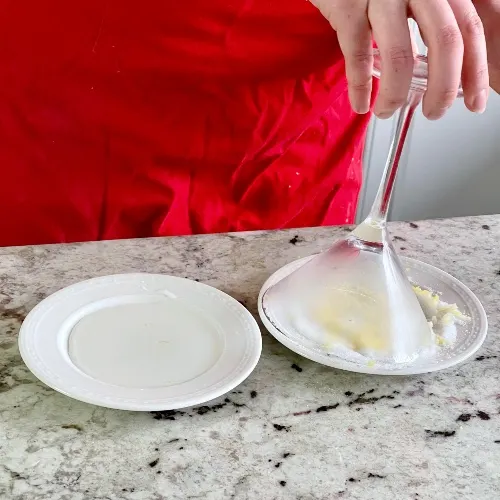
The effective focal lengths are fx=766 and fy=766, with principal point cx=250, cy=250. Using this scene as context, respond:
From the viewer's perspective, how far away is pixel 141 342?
57cm

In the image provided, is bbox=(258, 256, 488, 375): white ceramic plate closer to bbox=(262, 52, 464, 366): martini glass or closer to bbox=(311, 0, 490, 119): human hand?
bbox=(262, 52, 464, 366): martini glass

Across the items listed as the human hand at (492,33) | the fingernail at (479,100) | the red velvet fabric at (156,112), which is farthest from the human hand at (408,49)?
the red velvet fabric at (156,112)

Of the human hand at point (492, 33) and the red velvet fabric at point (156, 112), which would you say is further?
the red velvet fabric at point (156, 112)

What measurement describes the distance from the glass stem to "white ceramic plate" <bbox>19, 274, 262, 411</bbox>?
0.14 m

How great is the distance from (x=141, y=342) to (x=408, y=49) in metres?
0.29

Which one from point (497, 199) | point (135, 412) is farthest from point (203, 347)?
point (497, 199)

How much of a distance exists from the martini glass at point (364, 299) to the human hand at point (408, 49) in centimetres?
2

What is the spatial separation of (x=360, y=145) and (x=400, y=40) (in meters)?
0.54

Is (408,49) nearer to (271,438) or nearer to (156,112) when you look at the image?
(271,438)

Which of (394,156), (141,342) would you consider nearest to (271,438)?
(141,342)

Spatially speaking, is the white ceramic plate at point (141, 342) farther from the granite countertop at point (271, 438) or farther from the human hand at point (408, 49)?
the human hand at point (408, 49)

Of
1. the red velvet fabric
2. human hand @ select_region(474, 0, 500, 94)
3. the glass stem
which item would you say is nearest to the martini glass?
the glass stem

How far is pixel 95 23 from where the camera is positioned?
82 cm

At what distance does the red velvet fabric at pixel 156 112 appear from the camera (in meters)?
0.83
